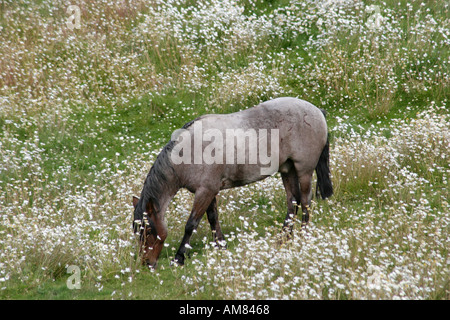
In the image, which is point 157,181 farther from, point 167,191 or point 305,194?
point 305,194

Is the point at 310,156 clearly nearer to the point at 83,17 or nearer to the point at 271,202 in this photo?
the point at 271,202

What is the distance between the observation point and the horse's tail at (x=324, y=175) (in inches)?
341

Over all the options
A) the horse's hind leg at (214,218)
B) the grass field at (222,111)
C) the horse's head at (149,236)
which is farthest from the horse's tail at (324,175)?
the horse's head at (149,236)

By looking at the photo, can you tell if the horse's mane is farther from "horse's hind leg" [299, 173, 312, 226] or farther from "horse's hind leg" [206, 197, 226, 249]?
"horse's hind leg" [299, 173, 312, 226]

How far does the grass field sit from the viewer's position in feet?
21.8

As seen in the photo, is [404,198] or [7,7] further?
[7,7]

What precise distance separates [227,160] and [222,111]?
517cm

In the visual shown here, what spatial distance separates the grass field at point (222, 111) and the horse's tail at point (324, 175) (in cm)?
37

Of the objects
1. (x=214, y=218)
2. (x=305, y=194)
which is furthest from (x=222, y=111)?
(x=214, y=218)

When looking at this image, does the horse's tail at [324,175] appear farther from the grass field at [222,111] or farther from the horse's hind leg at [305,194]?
the horse's hind leg at [305,194]

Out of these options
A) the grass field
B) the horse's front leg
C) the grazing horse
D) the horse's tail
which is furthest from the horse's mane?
the horse's tail

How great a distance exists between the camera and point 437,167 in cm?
903

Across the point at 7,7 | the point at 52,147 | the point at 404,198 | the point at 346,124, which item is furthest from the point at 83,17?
the point at 404,198

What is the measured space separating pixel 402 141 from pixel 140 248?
561 centimetres
